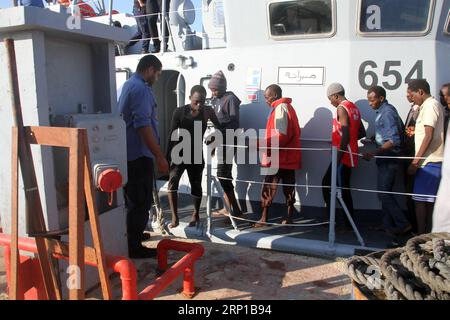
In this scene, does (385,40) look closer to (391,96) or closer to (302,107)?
(391,96)

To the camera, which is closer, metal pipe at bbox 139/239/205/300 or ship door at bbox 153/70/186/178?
metal pipe at bbox 139/239/205/300

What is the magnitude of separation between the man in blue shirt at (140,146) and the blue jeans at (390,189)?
7.81 feet

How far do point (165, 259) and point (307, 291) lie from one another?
1235 mm

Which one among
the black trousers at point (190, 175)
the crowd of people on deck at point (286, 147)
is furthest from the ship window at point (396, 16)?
the black trousers at point (190, 175)

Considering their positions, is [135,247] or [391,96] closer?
[135,247]

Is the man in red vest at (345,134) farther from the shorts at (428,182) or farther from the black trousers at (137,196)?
the black trousers at (137,196)

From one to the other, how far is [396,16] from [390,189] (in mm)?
2026

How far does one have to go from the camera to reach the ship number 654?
15.4 ft

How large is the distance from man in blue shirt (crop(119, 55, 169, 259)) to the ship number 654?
254cm

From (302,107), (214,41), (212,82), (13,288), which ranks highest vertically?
(214,41)

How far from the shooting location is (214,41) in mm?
6797

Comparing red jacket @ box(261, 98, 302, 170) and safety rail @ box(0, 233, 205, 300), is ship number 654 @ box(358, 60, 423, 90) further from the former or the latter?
safety rail @ box(0, 233, 205, 300)

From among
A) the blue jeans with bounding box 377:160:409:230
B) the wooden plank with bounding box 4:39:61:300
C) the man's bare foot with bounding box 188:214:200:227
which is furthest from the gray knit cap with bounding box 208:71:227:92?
the wooden plank with bounding box 4:39:61:300
